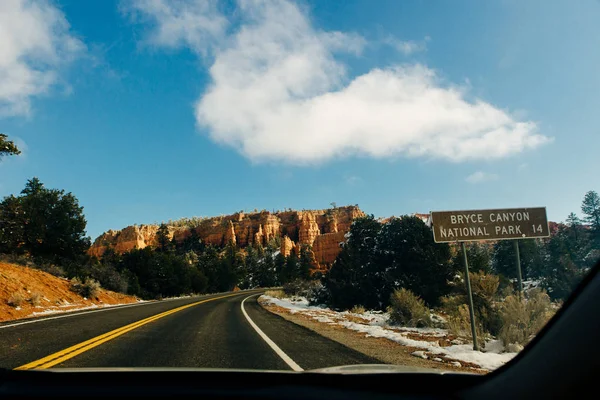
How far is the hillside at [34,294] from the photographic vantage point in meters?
18.8

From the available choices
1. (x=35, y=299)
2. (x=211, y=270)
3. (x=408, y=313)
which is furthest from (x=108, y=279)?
(x=211, y=270)

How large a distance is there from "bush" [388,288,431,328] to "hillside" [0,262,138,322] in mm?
15230

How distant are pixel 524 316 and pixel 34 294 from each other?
864 inches

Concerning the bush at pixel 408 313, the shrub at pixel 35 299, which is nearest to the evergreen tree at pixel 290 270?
the shrub at pixel 35 299

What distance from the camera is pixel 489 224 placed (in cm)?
854

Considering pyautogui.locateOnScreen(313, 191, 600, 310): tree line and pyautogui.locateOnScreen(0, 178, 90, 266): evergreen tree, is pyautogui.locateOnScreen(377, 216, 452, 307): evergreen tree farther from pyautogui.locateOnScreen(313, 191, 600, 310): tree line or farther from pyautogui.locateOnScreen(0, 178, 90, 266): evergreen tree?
pyautogui.locateOnScreen(0, 178, 90, 266): evergreen tree

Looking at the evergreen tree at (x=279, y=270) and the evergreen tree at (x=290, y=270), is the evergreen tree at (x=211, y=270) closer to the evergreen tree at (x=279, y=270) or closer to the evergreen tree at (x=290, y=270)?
the evergreen tree at (x=290, y=270)

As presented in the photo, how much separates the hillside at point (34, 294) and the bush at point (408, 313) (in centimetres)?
1523

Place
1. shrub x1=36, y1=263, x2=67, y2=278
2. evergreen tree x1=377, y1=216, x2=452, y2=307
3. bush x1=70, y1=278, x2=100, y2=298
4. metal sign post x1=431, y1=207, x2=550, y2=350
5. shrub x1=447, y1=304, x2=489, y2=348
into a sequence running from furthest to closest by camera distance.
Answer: shrub x1=36, y1=263, x2=67, y2=278
bush x1=70, y1=278, x2=100, y2=298
evergreen tree x1=377, y1=216, x2=452, y2=307
shrub x1=447, y1=304, x2=489, y2=348
metal sign post x1=431, y1=207, x2=550, y2=350

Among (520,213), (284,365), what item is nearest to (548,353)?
(284,365)

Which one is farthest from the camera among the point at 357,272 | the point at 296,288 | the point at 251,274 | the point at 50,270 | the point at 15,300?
the point at 251,274

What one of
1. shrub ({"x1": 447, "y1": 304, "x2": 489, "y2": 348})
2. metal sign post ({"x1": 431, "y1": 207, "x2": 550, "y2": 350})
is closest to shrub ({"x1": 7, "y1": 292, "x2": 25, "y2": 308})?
shrub ({"x1": 447, "y1": 304, "x2": 489, "y2": 348})

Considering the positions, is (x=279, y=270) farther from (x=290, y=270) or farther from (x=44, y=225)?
(x=44, y=225)

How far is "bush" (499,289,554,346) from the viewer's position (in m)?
8.44
